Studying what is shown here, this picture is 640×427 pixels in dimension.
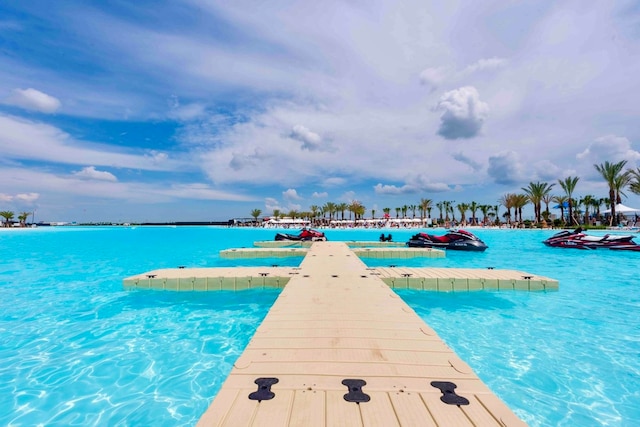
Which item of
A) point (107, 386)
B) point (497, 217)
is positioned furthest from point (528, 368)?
point (497, 217)

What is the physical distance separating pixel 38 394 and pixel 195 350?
2.50m

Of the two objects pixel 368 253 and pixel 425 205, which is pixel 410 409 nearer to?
pixel 368 253

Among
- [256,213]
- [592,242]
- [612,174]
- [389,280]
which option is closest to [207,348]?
[389,280]

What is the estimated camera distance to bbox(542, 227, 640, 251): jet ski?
24.3m

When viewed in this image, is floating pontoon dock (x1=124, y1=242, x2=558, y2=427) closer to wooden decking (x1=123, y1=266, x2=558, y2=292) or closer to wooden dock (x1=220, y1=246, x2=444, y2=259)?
wooden decking (x1=123, y1=266, x2=558, y2=292)

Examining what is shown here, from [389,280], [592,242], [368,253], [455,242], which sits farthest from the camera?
[455,242]

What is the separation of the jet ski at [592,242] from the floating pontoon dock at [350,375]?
27682 mm

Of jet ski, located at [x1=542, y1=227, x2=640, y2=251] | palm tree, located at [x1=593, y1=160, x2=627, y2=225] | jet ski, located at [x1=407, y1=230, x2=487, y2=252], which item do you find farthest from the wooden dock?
palm tree, located at [x1=593, y1=160, x2=627, y2=225]

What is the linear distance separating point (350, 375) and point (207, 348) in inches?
173

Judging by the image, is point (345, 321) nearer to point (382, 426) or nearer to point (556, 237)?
point (382, 426)

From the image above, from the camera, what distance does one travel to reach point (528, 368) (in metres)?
5.67

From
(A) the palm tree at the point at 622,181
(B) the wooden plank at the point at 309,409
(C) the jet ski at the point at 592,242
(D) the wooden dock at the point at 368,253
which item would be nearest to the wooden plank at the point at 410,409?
(B) the wooden plank at the point at 309,409

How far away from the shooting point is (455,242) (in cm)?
2611

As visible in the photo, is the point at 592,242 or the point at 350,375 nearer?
the point at 350,375
